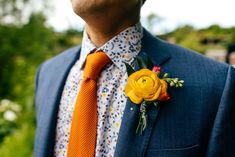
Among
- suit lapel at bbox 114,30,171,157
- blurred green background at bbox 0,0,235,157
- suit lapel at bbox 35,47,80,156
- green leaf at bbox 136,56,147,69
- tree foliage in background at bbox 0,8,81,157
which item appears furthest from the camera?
tree foliage in background at bbox 0,8,81,157

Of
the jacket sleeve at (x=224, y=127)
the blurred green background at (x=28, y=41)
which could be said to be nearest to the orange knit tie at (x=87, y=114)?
the jacket sleeve at (x=224, y=127)

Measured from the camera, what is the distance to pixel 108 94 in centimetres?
150

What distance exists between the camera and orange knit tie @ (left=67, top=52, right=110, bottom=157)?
1442 mm

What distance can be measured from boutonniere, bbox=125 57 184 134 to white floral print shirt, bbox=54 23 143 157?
81 mm

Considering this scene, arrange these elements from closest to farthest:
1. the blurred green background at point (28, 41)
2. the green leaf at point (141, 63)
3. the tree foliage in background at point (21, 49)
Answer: the green leaf at point (141, 63) → the blurred green background at point (28, 41) → the tree foliage in background at point (21, 49)

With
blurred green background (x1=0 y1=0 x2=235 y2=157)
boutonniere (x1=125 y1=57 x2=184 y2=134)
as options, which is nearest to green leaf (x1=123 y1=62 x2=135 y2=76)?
A: boutonniere (x1=125 y1=57 x2=184 y2=134)

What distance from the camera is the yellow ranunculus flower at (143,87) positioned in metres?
1.40

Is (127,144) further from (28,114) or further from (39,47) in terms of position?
(39,47)

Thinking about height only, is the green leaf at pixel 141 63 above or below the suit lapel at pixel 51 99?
below

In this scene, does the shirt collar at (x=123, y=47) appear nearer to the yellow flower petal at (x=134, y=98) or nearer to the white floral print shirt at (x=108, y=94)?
the white floral print shirt at (x=108, y=94)

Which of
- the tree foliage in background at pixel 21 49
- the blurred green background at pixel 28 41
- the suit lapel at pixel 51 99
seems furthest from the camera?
the tree foliage in background at pixel 21 49

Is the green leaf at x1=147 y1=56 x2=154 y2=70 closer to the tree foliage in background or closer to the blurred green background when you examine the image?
the blurred green background

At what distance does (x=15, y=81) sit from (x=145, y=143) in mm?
13105

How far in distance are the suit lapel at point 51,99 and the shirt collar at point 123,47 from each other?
0.24m
